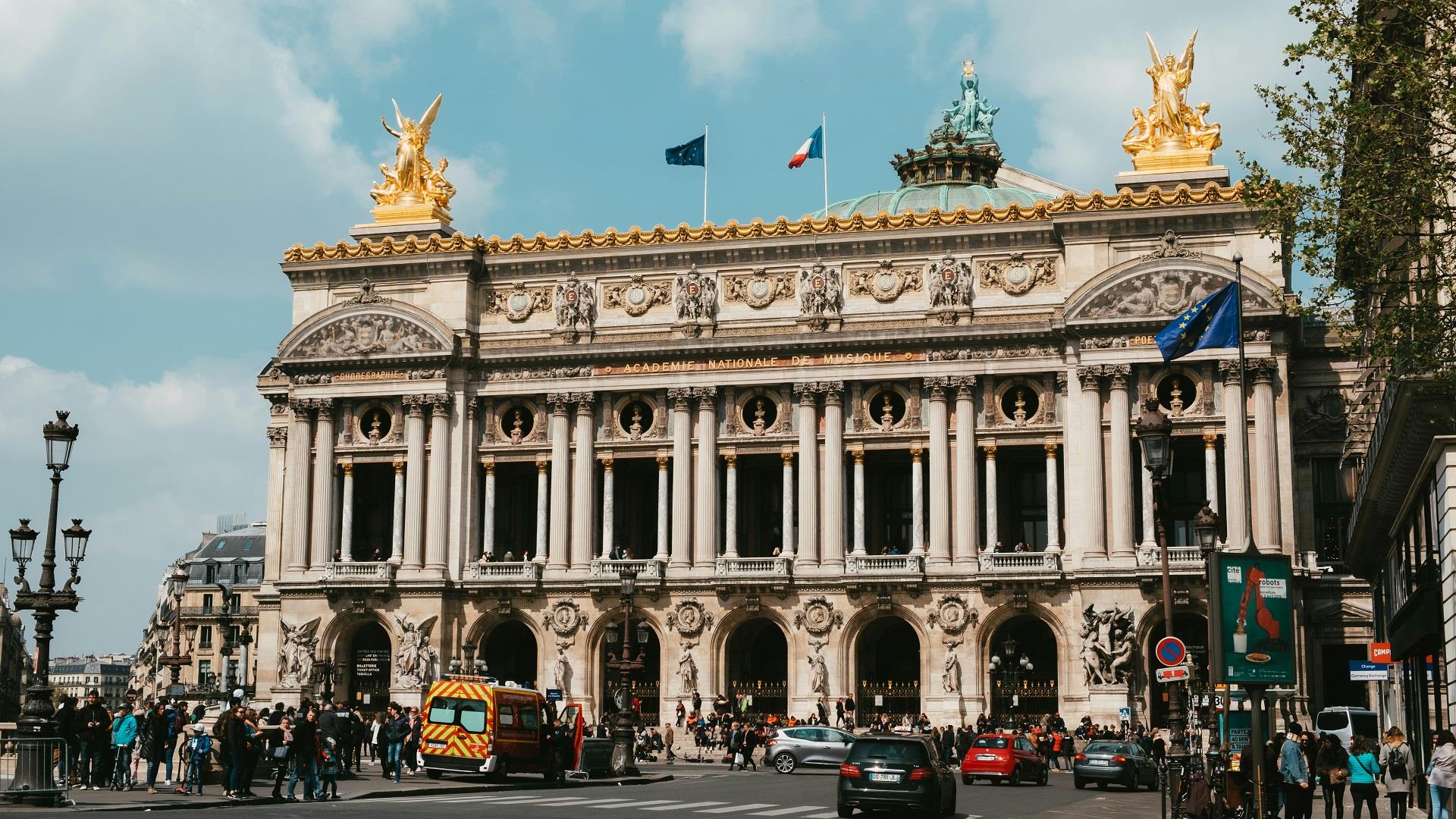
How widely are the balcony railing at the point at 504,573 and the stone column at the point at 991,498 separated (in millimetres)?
17211

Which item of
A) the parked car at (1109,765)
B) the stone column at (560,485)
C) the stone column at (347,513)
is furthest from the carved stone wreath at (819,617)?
the parked car at (1109,765)

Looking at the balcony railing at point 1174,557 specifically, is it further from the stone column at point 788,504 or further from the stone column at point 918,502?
the stone column at point 788,504

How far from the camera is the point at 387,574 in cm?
7081

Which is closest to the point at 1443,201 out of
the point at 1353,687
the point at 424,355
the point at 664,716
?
the point at 1353,687

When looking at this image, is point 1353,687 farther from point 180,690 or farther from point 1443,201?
point 180,690

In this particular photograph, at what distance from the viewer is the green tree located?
90.9 feet

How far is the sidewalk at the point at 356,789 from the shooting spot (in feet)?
108

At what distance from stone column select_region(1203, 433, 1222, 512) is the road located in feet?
54.9

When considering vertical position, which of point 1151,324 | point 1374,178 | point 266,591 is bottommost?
point 266,591

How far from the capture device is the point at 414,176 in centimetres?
7556

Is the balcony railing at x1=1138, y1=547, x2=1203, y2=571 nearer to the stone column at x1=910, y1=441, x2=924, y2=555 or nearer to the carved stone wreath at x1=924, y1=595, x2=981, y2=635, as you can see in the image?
the carved stone wreath at x1=924, y1=595, x2=981, y2=635

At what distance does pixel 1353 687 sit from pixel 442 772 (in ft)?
112

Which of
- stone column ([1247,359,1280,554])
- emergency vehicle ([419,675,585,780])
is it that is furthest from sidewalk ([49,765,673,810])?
stone column ([1247,359,1280,554])

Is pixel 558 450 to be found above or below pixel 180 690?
above
